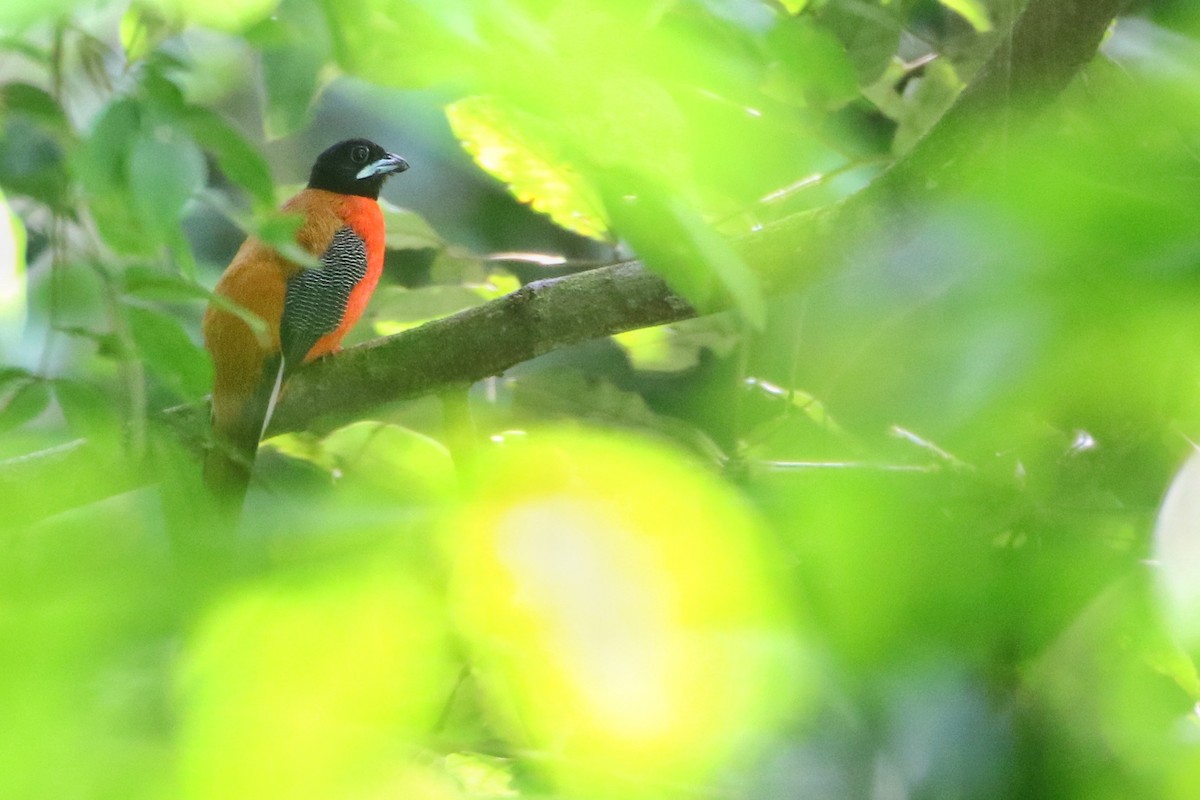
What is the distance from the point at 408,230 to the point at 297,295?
0.45ft

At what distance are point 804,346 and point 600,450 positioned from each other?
4.0 inches

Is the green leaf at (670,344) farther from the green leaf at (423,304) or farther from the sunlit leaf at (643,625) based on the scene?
the sunlit leaf at (643,625)

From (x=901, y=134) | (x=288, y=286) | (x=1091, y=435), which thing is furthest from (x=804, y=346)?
(x=288, y=286)

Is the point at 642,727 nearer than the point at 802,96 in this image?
Yes

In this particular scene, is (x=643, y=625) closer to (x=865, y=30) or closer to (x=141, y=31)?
(x=141, y=31)

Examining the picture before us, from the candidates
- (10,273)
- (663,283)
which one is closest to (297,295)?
(663,283)

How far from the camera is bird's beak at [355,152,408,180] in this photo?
1.07m

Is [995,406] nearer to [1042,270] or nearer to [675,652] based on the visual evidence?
[1042,270]

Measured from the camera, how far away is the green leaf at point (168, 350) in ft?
1.09

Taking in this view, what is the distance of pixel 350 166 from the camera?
1077 millimetres

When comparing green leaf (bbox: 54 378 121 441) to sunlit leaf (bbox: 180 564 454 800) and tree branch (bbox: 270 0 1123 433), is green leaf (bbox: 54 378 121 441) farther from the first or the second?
tree branch (bbox: 270 0 1123 433)

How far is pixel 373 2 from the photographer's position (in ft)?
0.91

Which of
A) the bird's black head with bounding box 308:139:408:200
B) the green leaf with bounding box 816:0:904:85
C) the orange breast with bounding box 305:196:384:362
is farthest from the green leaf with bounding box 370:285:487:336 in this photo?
the green leaf with bounding box 816:0:904:85

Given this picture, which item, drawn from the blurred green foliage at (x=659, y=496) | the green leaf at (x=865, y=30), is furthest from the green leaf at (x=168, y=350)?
the green leaf at (x=865, y=30)
